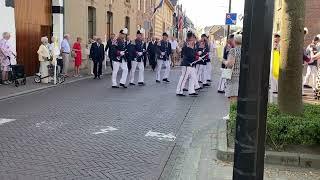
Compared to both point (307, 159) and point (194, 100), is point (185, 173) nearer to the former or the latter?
point (307, 159)

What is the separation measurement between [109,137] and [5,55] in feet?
30.8

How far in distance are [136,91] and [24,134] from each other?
7.60m

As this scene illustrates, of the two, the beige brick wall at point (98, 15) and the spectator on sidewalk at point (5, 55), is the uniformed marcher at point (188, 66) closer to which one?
the spectator on sidewalk at point (5, 55)

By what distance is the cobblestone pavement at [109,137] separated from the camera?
6.61 metres

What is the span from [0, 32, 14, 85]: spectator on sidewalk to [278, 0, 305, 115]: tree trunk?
1149cm

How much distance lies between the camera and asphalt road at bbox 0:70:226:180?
666cm

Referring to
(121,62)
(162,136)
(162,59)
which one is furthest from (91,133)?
(162,59)

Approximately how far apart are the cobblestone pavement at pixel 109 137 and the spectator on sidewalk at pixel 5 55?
2784mm

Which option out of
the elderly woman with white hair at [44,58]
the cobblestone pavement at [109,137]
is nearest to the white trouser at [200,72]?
the cobblestone pavement at [109,137]

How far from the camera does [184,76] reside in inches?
580

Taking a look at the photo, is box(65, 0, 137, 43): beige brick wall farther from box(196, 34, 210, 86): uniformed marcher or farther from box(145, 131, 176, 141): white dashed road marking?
box(145, 131, 176, 141): white dashed road marking

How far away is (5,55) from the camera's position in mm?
16797

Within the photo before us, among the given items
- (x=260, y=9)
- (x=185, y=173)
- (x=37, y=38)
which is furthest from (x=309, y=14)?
(x=260, y=9)

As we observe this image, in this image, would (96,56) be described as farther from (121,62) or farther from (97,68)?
(121,62)
